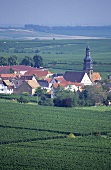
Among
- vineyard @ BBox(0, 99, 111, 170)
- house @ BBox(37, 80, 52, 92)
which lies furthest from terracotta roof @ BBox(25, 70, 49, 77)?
vineyard @ BBox(0, 99, 111, 170)

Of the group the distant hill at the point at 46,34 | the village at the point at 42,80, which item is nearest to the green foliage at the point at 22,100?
the village at the point at 42,80

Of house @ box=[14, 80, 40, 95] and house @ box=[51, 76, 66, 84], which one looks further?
house @ box=[51, 76, 66, 84]

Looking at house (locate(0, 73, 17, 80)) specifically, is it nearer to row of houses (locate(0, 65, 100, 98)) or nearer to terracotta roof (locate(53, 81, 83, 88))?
row of houses (locate(0, 65, 100, 98))

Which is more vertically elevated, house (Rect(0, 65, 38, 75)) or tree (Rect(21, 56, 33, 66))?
tree (Rect(21, 56, 33, 66))

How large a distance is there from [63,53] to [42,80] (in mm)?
36516

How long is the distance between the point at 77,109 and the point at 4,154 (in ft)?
43.2

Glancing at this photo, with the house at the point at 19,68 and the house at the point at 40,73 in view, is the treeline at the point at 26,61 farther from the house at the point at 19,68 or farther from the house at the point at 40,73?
the house at the point at 40,73

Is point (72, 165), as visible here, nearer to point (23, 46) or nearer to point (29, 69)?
point (29, 69)

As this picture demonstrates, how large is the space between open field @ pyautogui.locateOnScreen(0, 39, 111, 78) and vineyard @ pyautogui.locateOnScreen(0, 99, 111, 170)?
21228mm

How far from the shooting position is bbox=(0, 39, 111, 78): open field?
7119 centimetres

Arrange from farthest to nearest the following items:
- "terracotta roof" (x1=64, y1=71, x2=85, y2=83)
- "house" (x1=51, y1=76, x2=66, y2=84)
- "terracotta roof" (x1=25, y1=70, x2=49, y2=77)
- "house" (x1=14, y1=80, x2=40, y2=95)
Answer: "terracotta roof" (x1=25, y1=70, x2=49, y2=77), "terracotta roof" (x1=64, y1=71, x2=85, y2=83), "house" (x1=51, y1=76, x2=66, y2=84), "house" (x1=14, y1=80, x2=40, y2=95)

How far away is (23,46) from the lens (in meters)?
104

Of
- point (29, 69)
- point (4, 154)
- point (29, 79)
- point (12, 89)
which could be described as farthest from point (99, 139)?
point (29, 69)

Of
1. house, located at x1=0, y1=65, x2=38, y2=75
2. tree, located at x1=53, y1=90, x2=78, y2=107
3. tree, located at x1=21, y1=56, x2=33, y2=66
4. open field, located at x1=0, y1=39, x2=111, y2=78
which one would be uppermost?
open field, located at x1=0, y1=39, x2=111, y2=78
